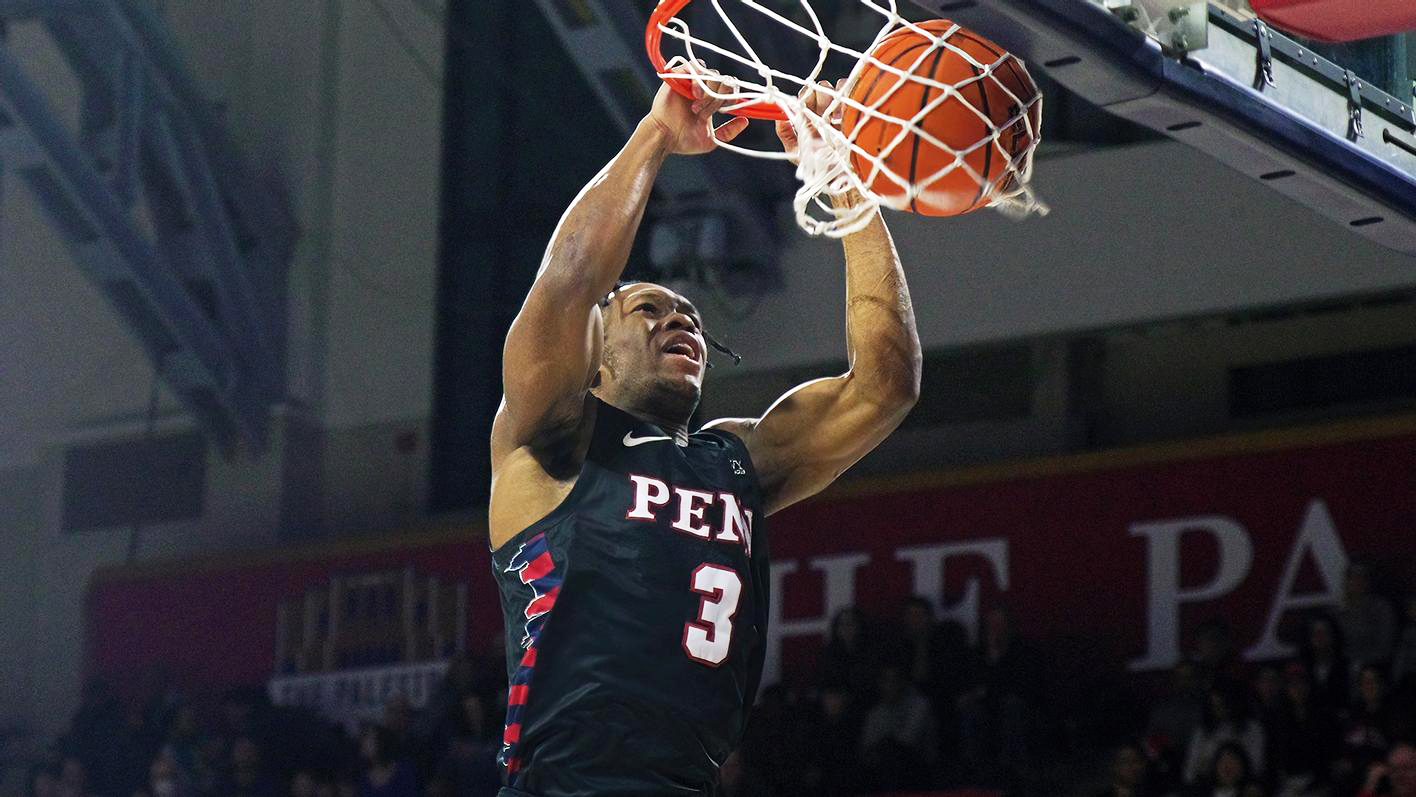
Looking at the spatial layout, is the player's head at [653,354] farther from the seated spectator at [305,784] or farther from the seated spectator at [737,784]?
the seated spectator at [305,784]

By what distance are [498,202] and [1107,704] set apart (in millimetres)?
5499

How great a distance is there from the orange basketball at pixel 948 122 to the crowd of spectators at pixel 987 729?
15.8 ft

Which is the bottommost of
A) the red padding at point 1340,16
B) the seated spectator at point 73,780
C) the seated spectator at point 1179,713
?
the seated spectator at point 73,780

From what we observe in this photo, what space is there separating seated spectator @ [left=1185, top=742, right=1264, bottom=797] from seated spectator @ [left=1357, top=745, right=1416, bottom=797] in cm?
50

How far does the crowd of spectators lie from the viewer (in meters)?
8.57

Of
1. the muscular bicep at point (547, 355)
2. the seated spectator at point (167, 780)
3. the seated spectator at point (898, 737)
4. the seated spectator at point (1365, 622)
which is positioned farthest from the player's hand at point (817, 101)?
the seated spectator at point (167, 780)

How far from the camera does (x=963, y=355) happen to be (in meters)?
11.8

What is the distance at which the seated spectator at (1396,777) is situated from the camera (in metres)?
7.73

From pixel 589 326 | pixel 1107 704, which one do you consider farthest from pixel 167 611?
pixel 589 326

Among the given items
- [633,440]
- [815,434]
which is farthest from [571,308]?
[815,434]

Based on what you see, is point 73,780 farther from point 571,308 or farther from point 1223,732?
point 571,308

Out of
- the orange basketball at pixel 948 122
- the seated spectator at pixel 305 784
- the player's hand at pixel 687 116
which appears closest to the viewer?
the orange basketball at pixel 948 122

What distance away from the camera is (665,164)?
37.5 feet

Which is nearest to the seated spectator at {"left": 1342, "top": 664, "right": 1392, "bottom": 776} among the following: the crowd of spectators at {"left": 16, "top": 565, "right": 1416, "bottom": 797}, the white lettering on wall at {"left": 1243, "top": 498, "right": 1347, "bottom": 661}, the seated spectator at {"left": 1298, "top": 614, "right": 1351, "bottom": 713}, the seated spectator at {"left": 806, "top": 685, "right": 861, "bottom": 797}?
the crowd of spectators at {"left": 16, "top": 565, "right": 1416, "bottom": 797}
